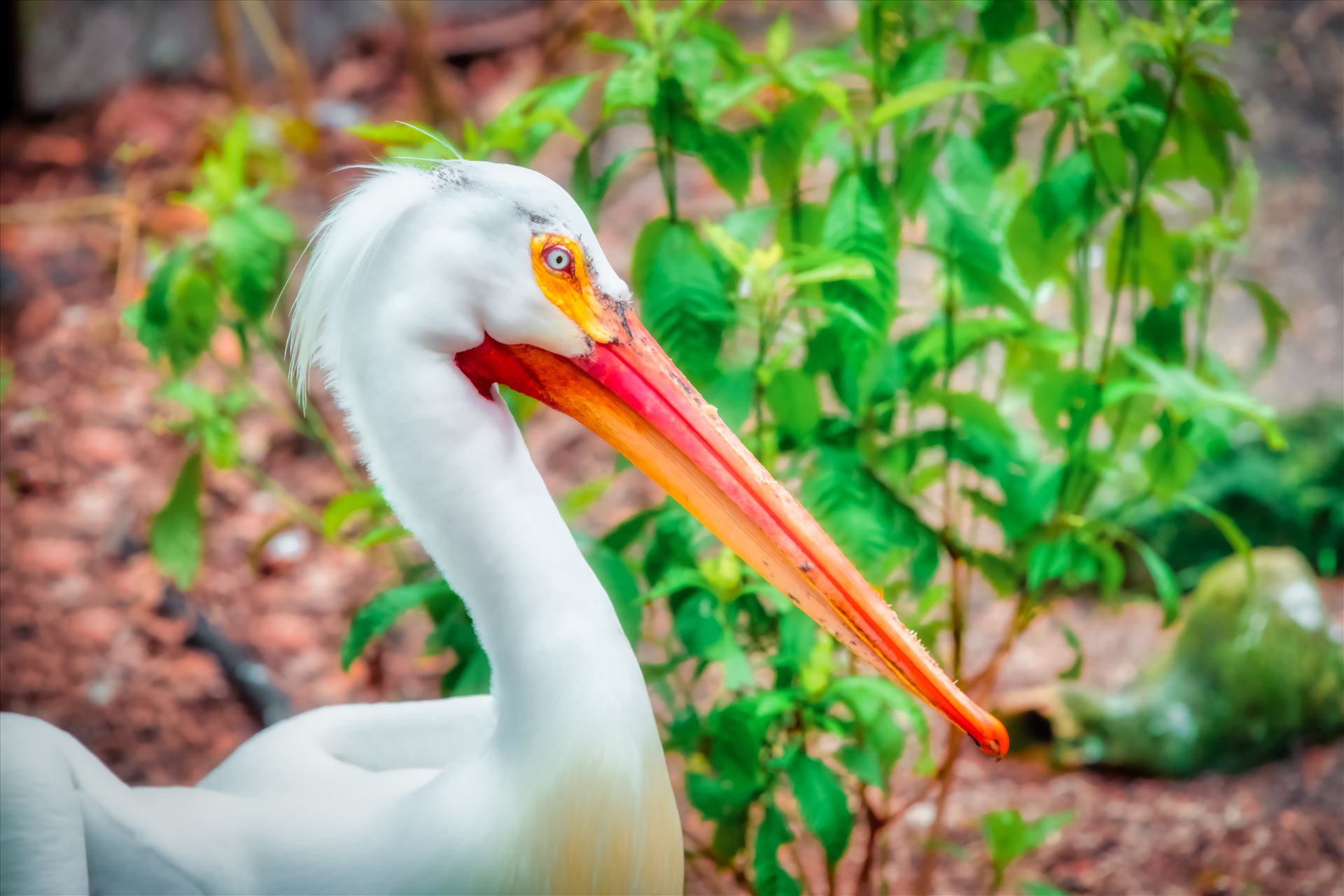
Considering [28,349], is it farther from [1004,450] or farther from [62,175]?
[1004,450]

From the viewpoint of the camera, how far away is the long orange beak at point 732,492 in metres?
1.38

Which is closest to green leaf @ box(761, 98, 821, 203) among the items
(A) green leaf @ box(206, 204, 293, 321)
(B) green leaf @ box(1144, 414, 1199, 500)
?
(B) green leaf @ box(1144, 414, 1199, 500)

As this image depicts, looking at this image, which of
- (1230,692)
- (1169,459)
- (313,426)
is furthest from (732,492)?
(1230,692)

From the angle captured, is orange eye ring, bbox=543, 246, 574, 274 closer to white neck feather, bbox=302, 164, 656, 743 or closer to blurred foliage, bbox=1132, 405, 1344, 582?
white neck feather, bbox=302, 164, 656, 743

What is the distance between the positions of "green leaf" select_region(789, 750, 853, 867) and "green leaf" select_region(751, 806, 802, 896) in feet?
0.25

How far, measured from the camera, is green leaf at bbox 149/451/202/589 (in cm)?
222

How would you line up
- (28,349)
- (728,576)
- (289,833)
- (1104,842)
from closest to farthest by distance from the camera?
(289,833), (728,576), (1104,842), (28,349)

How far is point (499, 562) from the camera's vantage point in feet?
4.39

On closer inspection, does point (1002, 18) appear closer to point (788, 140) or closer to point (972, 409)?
point (788, 140)

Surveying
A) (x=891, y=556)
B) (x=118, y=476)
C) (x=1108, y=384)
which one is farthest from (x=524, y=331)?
(x=118, y=476)

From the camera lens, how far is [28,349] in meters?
3.88

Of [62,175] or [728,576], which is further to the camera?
[62,175]

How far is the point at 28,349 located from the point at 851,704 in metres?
3.35

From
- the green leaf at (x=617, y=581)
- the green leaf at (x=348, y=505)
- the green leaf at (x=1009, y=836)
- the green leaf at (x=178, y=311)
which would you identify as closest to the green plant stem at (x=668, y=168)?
the green leaf at (x=617, y=581)
